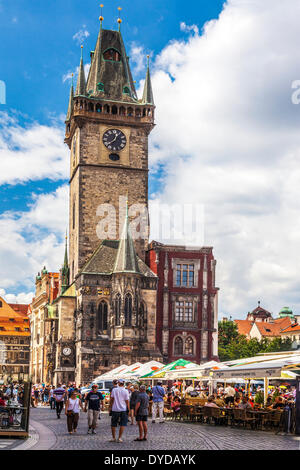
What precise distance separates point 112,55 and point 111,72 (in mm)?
2355

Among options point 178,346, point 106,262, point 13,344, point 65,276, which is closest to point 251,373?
point 106,262

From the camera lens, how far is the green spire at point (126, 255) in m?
66.5

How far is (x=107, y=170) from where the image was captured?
2899 inches

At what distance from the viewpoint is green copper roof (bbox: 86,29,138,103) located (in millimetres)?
75625

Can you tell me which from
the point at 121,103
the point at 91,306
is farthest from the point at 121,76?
the point at 91,306

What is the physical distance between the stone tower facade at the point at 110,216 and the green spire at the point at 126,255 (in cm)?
9

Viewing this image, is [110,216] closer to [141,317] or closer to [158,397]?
[141,317]

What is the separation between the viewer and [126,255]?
6700cm

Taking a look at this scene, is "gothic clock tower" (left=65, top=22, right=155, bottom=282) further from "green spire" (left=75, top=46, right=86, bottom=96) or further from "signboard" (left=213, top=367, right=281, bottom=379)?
"signboard" (left=213, top=367, right=281, bottom=379)

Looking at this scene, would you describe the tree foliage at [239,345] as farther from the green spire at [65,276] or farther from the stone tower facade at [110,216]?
the stone tower facade at [110,216]

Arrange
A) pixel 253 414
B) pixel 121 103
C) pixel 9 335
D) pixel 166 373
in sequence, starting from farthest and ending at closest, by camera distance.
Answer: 1. pixel 9 335
2. pixel 121 103
3. pixel 166 373
4. pixel 253 414

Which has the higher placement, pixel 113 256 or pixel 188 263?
pixel 113 256
